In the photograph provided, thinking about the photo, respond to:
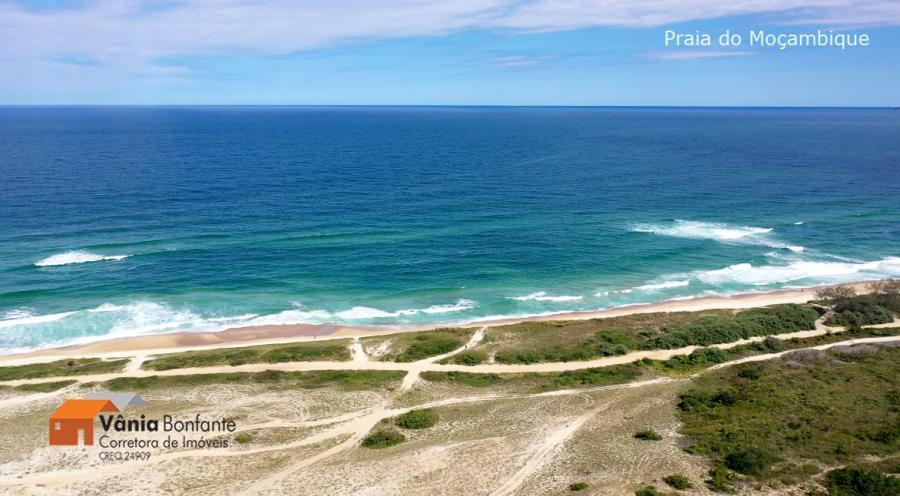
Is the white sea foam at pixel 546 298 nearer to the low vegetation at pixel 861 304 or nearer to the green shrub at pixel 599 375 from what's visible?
the green shrub at pixel 599 375

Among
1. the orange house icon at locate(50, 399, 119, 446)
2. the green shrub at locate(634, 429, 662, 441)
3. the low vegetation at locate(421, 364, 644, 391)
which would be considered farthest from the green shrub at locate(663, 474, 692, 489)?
the orange house icon at locate(50, 399, 119, 446)

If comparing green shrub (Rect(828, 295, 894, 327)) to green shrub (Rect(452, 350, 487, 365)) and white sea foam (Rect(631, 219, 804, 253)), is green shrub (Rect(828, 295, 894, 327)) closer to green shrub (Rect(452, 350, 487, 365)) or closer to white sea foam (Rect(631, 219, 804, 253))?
white sea foam (Rect(631, 219, 804, 253))

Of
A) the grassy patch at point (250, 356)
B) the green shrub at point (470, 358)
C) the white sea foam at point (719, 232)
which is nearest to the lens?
the grassy patch at point (250, 356)

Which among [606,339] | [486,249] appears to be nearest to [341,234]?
[486,249]

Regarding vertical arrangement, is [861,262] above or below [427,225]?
below

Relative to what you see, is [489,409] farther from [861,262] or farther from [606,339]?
[861,262]

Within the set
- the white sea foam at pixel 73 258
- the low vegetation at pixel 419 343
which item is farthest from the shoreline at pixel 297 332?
the white sea foam at pixel 73 258

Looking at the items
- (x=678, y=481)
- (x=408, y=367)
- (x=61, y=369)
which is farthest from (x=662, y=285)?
(x=61, y=369)

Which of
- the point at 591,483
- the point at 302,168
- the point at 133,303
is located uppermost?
the point at 302,168
